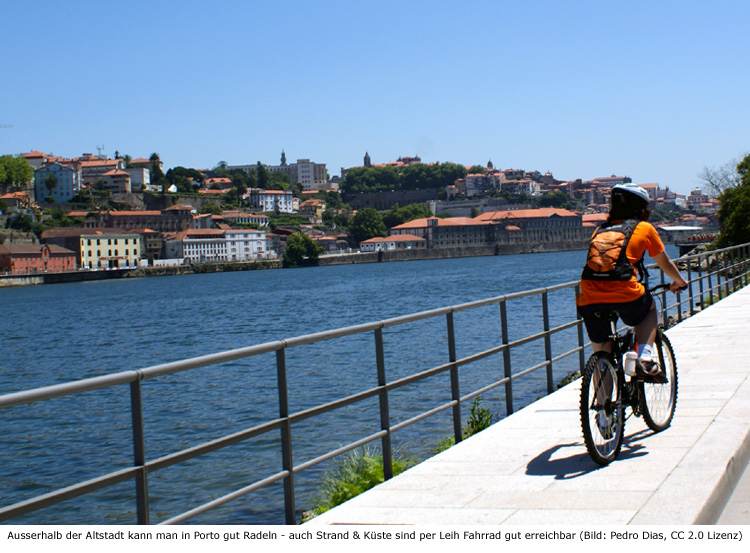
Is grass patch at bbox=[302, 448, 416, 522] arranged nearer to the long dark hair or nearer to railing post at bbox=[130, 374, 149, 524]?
the long dark hair

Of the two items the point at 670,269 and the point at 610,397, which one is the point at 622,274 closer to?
the point at 670,269

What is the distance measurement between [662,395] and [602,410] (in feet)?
4.40

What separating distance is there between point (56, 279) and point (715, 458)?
7107 inches

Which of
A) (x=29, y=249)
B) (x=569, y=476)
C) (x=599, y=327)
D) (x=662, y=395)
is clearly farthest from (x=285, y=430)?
(x=29, y=249)

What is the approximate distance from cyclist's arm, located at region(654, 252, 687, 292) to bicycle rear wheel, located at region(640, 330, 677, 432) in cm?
44

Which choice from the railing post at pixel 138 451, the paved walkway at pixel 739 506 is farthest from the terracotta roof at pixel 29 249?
the railing post at pixel 138 451

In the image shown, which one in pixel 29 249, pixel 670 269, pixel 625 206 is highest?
pixel 29 249

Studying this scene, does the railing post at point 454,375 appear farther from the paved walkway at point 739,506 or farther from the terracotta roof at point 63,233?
the terracotta roof at point 63,233

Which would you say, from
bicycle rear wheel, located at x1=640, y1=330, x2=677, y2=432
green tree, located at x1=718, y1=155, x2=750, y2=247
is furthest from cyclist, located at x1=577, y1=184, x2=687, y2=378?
green tree, located at x1=718, y1=155, x2=750, y2=247

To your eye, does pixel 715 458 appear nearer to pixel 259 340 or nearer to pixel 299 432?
pixel 299 432

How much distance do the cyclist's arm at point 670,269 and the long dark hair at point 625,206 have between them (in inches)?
10.9

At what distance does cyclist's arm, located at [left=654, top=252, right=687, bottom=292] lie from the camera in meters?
7.38

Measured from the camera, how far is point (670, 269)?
7.56 m

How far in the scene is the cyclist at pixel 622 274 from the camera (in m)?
7.11
